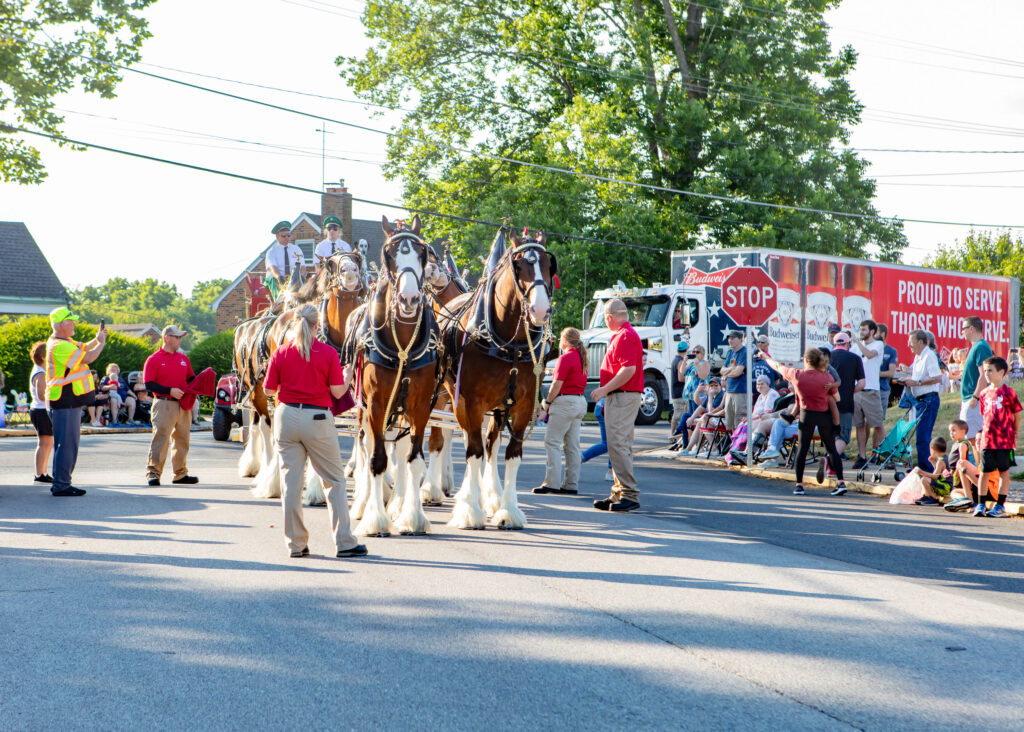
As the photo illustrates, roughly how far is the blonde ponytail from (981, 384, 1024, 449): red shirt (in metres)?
7.57

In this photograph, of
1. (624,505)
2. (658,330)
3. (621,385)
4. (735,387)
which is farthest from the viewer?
(658,330)

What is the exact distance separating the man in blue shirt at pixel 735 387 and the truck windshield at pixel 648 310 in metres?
7.96

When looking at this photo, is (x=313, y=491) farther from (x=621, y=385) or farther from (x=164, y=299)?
(x=164, y=299)

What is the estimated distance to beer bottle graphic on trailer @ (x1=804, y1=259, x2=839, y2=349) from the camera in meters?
21.9

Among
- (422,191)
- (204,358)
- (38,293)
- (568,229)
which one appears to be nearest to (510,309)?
(204,358)

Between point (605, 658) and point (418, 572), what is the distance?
2385 millimetres

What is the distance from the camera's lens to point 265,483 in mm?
11492

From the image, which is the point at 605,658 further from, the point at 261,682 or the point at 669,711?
the point at 261,682

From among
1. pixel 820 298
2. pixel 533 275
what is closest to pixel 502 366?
pixel 533 275

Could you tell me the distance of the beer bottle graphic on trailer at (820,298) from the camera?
21859 mm

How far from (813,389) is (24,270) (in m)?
39.1

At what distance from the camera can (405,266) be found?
8641 mm

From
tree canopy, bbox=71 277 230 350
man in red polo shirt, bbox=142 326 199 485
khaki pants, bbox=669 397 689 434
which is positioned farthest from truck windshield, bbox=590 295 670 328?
tree canopy, bbox=71 277 230 350

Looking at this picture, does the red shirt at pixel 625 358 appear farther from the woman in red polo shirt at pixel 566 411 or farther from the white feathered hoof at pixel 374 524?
the white feathered hoof at pixel 374 524
